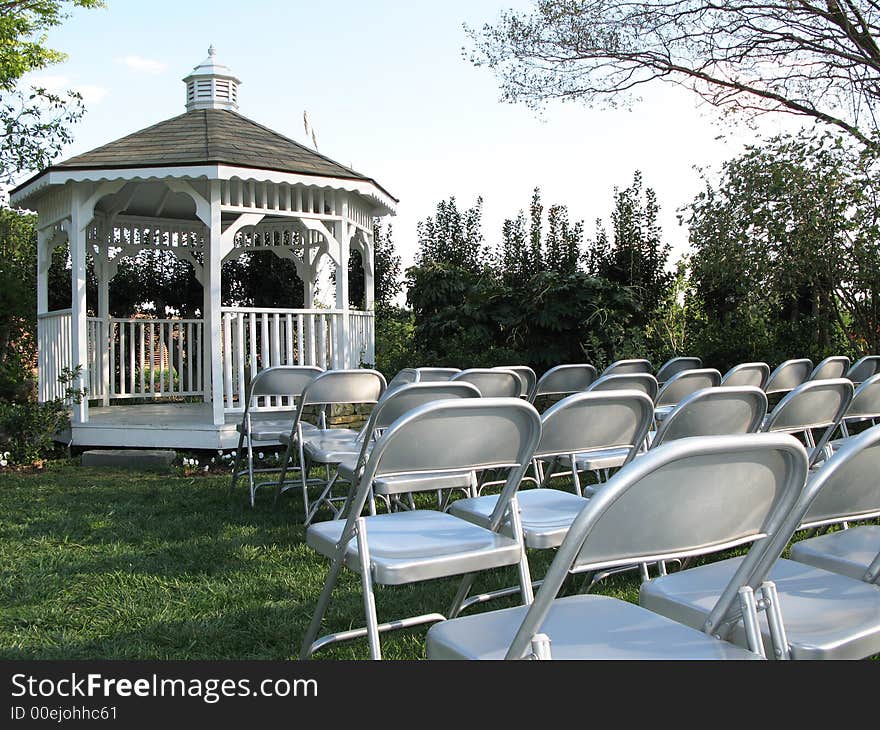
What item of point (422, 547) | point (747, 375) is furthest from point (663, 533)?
point (747, 375)

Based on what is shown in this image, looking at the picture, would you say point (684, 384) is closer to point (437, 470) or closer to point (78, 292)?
point (437, 470)

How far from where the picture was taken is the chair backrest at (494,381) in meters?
4.56

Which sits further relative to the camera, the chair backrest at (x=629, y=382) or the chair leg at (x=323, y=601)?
the chair backrest at (x=629, y=382)

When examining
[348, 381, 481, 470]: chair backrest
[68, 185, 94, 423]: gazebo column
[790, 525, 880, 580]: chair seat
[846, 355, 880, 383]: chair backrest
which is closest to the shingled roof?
[68, 185, 94, 423]: gazebo column

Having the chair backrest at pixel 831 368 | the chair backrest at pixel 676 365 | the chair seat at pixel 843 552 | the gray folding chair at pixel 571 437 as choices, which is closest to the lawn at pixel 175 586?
the gray folding chair at pixel 571 437

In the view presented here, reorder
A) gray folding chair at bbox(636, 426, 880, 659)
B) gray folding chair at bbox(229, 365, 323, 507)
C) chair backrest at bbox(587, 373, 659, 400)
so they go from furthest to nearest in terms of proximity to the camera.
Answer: gray folding chair at bbox(229, 365, 323, 507), chair backrest at bbox(587, 373, 659, 400), gray folding chair at bbox(636, 426, 880, 659)

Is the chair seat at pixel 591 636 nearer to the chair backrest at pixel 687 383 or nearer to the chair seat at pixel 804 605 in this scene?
the chair seat at pixel 804 605

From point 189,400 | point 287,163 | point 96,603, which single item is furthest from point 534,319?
point 96,603

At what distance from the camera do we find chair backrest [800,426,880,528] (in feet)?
5.11

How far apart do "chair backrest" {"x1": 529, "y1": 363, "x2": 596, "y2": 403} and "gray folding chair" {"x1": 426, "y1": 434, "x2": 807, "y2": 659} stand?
3668mm

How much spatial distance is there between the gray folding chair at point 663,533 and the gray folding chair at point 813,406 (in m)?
1.57

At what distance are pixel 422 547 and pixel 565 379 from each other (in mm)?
3425

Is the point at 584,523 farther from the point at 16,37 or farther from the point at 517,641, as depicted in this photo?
the point at 16,37

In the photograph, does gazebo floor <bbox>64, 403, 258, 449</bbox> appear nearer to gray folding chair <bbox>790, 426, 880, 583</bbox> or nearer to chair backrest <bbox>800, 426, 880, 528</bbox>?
gray folding chair <bbox>790, 426, 880, 583</bbox>
